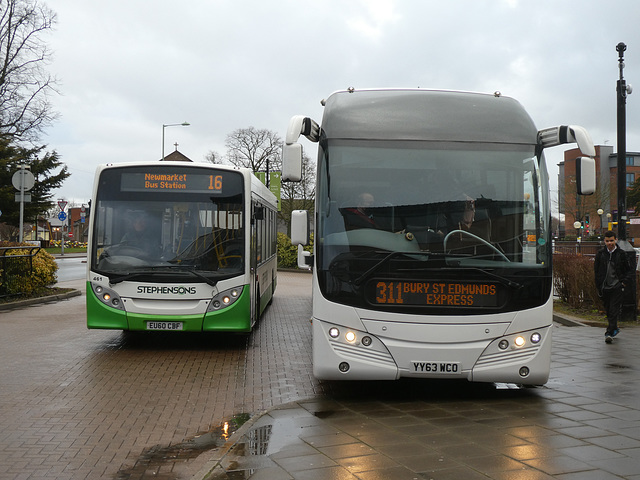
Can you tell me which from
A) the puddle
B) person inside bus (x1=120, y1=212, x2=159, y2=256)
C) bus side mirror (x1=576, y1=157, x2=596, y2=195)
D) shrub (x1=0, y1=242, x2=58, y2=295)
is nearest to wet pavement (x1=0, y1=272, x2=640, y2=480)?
the puddle

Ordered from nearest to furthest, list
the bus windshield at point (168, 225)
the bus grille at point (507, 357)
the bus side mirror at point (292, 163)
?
the bus grille at point (507, 357) < the bus side mirror at point (292, 163) < the bus windshield at point (168, 225)

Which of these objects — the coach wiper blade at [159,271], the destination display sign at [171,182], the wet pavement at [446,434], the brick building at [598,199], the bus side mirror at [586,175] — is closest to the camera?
the wet pavement at [446,434]

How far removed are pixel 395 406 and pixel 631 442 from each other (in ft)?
7.21

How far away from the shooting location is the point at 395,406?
6.86m

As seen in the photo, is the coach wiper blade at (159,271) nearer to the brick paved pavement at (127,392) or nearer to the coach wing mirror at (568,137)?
the brick paved pavement at (127,392)

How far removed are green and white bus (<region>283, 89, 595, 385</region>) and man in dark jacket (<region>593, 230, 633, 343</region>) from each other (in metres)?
4.52

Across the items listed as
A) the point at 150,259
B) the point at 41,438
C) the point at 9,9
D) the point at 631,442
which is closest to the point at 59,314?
the point at 150,259

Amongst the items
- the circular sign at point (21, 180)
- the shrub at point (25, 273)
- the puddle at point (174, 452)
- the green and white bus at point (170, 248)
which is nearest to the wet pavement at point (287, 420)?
the puddle at point (174, 452)

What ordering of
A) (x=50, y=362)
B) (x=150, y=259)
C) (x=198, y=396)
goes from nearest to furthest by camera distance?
1. (x=198, y=396)
2. (x=50, y=362)
3. (x=150, y=259)

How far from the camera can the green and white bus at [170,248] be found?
10.1 m

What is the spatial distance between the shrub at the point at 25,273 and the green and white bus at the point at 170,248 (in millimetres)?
7094

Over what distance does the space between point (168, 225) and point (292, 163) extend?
12.6 ft

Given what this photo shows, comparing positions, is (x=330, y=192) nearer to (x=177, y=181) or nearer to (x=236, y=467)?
(x=236, y=467)

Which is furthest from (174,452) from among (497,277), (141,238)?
(141,238)
